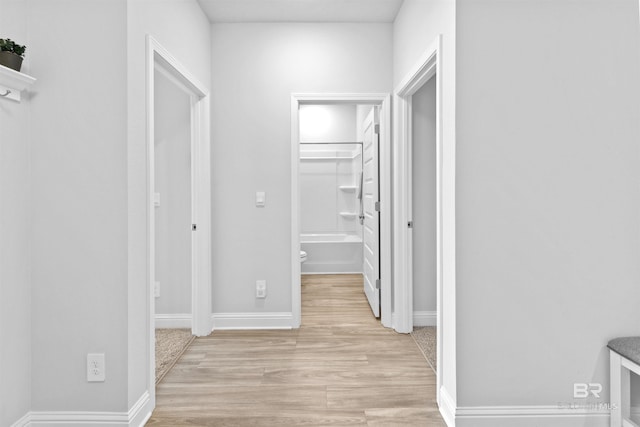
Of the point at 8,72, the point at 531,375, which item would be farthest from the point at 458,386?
the point at 8,72

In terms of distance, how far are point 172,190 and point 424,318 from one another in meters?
2.41

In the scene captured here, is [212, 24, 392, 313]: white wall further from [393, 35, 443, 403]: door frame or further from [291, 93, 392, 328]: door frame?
[393, 35, 443, 403]: door frame

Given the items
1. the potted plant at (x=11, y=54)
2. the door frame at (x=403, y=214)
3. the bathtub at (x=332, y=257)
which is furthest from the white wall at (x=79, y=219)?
the bathtub at (x=332, y=257)

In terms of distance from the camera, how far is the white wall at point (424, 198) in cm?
368

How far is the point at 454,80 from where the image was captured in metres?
2.05

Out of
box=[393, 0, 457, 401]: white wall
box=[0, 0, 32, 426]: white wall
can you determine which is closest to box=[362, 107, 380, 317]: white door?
box=[393, 0, 457, 401]: white wall

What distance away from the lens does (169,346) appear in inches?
129

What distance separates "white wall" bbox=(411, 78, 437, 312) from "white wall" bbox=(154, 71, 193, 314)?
6.27ft

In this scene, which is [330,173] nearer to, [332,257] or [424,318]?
[332,257]

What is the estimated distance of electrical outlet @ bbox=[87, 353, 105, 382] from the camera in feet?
6.66

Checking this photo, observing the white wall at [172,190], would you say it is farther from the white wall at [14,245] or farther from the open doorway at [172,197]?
the white wall at [14,245]

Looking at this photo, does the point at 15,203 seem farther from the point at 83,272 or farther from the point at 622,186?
the point at 622,186

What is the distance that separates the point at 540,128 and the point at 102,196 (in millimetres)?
2083

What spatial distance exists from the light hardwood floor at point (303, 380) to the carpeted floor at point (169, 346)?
59 mm
